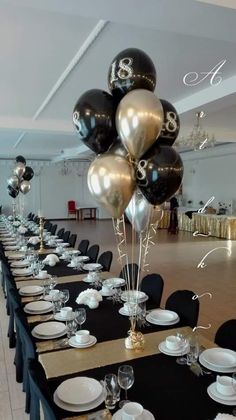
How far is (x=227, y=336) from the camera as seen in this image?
231 centimetres

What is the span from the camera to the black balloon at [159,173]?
6.57ft

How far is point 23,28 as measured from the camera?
307 centimetres

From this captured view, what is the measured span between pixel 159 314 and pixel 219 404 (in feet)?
3.46

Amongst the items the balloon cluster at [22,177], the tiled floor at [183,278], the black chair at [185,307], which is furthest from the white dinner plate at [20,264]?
the balloon cluster at [22,177]

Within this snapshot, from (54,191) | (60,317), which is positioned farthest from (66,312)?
(54,191)

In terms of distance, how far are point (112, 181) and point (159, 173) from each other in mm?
280

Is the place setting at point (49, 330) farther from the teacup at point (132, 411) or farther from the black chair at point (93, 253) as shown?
the black chair at point (93, 253)

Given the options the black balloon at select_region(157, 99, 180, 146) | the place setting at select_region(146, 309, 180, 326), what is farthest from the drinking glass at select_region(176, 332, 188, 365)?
the black balloon at select_region(157, 99, 180, 146)

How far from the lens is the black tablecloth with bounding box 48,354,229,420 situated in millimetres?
1576

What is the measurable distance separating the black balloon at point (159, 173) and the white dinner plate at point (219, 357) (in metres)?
0.96

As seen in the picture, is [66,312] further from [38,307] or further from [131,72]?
[131,72]

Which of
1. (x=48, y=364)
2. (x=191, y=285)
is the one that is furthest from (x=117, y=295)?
(x=191, y=285)

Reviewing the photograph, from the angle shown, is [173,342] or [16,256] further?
[16,256]

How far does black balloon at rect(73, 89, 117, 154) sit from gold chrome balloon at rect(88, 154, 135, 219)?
0.48ft
